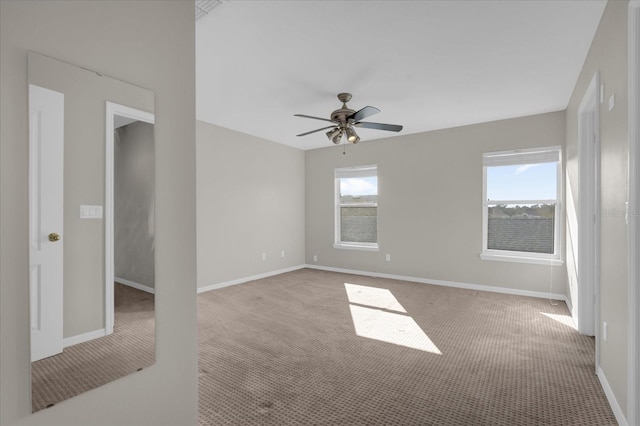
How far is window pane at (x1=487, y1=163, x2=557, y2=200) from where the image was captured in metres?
4.62

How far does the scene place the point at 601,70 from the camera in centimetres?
236

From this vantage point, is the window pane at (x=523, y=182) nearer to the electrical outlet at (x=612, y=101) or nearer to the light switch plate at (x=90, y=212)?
the electrical outlet at (x=612, y=101)

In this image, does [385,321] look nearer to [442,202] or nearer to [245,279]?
[442,202]

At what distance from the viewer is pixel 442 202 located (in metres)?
5.39

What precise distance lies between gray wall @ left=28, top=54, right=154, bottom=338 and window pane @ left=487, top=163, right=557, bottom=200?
5128mm

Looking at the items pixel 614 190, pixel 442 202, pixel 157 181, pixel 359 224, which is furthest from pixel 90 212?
pixel 359 224

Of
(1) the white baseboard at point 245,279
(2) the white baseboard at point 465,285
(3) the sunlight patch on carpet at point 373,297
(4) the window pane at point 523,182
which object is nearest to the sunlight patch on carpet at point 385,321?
(3) the sunlight patch on carpet at point 373,297

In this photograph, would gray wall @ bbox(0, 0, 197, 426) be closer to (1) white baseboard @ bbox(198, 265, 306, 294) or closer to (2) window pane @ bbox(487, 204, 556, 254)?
(1) white baseboard @ bbox(198, 265, 306, 294)

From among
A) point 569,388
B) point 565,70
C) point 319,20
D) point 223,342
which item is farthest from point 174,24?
point 565,70

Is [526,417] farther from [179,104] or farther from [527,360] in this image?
[179,104]

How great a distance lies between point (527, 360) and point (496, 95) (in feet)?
9.57

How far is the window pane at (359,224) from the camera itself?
248 inches

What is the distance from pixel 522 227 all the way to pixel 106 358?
5299mm

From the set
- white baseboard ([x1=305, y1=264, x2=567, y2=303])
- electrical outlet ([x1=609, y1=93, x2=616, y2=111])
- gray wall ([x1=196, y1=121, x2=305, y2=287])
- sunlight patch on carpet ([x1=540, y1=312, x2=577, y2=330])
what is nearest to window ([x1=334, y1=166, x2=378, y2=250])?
white baseboard ([x1=305, y1=264, x2=567, y2=303])
